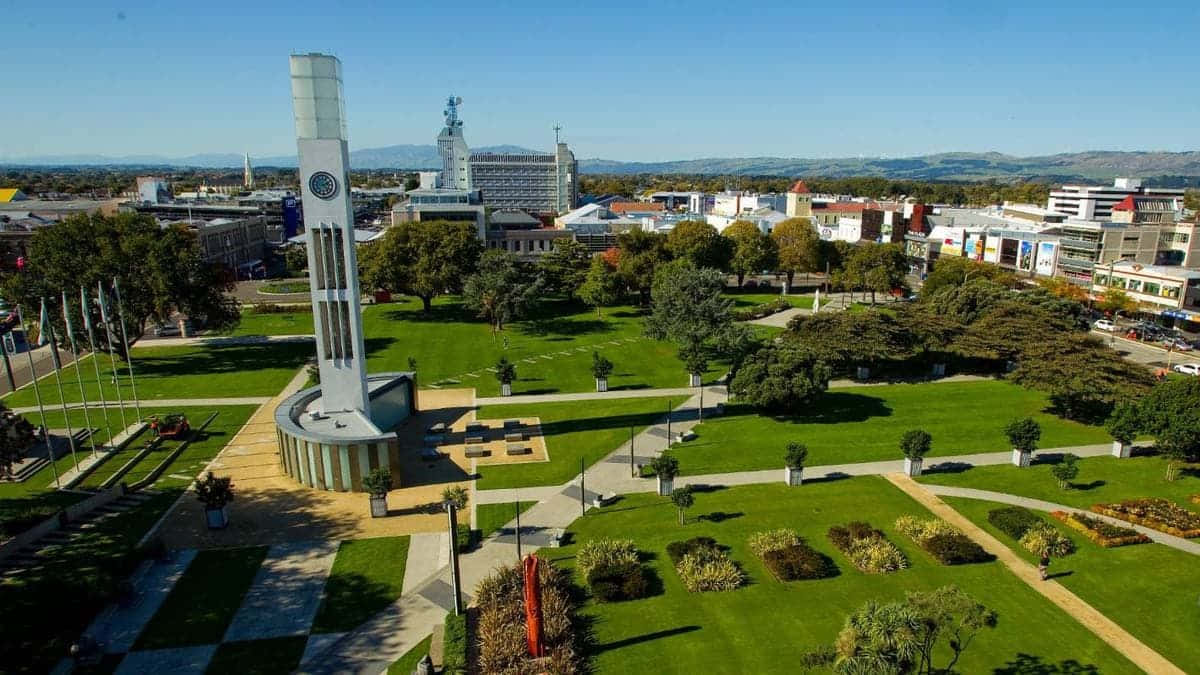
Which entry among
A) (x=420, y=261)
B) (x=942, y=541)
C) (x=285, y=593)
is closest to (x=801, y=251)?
(x=420, y=261)

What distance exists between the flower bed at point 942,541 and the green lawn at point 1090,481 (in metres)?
6.83

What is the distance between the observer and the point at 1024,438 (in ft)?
132

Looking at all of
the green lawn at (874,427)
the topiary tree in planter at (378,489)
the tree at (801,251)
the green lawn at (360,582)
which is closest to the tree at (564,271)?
the tree at (801,251)

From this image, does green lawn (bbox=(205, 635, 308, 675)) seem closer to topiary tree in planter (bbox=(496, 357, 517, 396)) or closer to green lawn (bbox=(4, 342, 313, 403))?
topiary tree in planter (bbox=(496, 357, 517, 396))

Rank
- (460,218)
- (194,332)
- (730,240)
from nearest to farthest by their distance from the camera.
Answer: (194,332) → (730,240) → (460,218)

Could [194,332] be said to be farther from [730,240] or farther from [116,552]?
[730,240]

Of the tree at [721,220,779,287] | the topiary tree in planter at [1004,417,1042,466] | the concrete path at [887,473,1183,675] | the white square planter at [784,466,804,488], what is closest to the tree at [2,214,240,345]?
the white square planter at [784,466,804,488]

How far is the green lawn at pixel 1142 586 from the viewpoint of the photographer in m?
25.6

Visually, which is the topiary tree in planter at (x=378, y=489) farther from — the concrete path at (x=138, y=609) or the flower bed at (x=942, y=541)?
the flower bed at (x=942, y=541)

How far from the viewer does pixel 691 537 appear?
32.7 meters

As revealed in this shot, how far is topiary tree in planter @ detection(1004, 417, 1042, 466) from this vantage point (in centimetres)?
4028

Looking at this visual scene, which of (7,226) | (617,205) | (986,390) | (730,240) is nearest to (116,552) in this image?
(986,390)

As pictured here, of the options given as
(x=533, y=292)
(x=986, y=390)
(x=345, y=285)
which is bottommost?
(x=986, y=390)

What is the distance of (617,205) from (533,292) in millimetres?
94707
